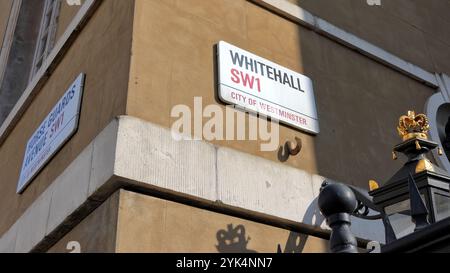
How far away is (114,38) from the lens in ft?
20.6

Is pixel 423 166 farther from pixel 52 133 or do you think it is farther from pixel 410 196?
pixel 52 133

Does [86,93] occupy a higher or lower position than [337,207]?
higher

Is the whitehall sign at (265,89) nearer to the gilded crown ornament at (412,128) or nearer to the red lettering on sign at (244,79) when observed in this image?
the red lettering on sign at (244,79)

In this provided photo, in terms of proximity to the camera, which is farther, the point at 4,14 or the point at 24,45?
the point at 4,14

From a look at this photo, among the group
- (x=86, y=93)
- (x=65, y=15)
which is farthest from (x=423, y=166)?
(x=65, y=15)

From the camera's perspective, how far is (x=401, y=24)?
30.1 ft

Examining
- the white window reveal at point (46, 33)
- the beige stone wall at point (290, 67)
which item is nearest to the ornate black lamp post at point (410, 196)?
the beige stone wall at point (290, 67)

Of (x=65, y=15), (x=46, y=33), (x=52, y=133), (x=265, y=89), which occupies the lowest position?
(x=52, y=133)

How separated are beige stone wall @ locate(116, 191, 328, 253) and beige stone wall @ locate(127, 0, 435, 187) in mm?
836

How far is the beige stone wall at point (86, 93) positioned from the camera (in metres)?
5.89

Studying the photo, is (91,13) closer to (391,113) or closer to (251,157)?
(251,157)

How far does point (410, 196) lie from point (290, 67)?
11.3 feet
